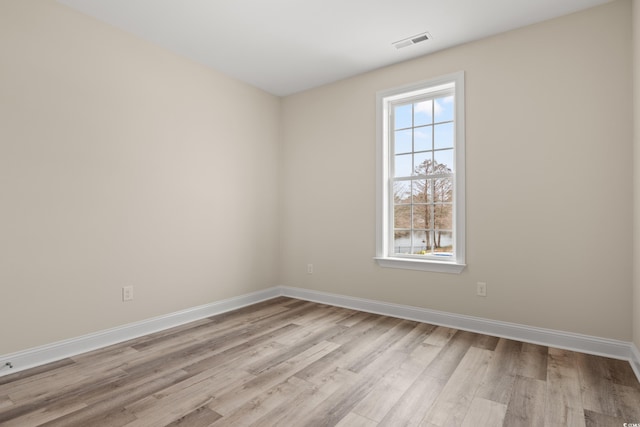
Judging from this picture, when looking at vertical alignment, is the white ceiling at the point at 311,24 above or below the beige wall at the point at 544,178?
above

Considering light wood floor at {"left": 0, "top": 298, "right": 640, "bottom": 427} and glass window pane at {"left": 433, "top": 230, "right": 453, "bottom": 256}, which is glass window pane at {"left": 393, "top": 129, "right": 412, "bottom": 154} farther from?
light wood floor at {"left": 0, "top": 298, "right": 640, "bottom": 427}

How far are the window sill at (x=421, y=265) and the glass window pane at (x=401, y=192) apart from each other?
66 cm

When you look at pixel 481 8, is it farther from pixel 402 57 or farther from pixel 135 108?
pixel 135 108

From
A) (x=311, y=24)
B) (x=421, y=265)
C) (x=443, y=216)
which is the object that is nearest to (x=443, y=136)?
(x=443, y=216)

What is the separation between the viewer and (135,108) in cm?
303

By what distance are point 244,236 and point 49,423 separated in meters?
2.56

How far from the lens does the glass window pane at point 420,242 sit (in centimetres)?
351

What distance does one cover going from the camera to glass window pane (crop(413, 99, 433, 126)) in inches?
139

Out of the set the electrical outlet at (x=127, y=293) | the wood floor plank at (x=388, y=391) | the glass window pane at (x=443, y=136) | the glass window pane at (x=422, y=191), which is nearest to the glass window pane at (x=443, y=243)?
the glass window pane at (x=422, y=191)

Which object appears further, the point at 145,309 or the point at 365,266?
the point at 365,266

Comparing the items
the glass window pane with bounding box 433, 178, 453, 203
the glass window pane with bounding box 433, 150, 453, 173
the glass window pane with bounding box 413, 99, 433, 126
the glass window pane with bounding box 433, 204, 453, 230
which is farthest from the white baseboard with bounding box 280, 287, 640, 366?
the glass window pane with bounding box 413, 99, 433, 126

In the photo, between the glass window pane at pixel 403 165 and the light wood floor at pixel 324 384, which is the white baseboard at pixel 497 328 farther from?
the glass window pane at pixel 403 165

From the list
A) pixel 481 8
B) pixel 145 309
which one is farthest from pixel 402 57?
pixel 145 309

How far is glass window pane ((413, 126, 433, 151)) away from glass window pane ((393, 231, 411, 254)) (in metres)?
0.93
